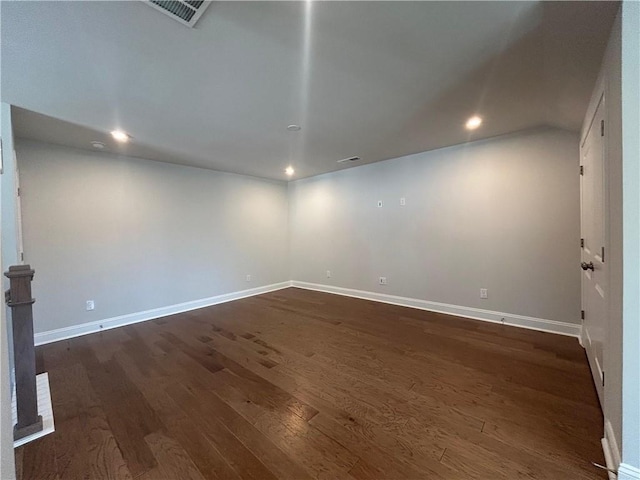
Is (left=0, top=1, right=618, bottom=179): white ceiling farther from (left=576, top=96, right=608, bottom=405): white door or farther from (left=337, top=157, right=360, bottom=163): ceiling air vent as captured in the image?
(left=337, top=157, right=360, bottom=163): ceiling air vent

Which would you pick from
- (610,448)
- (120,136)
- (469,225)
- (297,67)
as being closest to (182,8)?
(297,67)

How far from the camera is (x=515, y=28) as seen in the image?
1.48m

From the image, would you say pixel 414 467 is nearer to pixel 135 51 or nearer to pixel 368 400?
pixel 368 400

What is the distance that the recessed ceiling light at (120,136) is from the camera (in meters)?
2.81

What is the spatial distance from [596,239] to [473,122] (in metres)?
1.65

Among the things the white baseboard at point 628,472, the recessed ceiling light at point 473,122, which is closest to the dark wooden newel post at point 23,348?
the white baseboard at point 628,472

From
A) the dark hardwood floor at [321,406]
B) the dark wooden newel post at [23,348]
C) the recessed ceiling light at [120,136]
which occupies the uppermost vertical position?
the recessed ceiling light at [120,136]

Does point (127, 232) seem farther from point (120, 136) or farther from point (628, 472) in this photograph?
point (628, 472)

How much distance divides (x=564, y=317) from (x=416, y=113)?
283 centimetres

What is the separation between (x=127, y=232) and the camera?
144 inches

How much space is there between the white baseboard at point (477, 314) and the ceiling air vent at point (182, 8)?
13.3 ft

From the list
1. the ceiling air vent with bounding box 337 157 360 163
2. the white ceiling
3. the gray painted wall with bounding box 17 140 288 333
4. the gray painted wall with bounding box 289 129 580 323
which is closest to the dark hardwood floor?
the gray painted wall with bounding box 289 129 580 323

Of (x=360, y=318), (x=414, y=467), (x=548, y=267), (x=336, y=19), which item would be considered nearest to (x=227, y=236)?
(x=360, y=318)

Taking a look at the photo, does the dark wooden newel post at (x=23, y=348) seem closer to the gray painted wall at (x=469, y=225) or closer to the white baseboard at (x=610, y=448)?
the white baseboard at (x=610, y=448)
